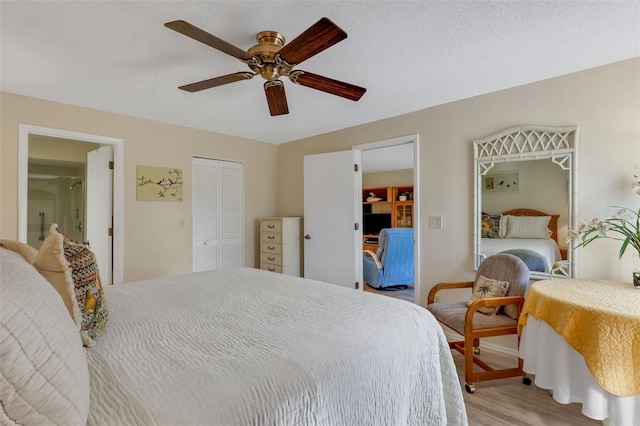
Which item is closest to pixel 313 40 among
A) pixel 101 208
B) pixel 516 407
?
pixel 516 407

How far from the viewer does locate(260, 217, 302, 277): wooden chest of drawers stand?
4020 millimetres

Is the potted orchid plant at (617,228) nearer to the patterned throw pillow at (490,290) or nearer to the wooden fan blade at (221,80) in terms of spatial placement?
the patterned throw pillow at (490,290)

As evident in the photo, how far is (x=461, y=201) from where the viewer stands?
2887 mm

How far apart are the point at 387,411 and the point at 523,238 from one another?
6.99 ft

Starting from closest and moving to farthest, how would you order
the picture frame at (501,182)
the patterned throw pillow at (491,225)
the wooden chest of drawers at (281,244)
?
the picture frame at (501,182), the patterned throw pillow at (491,225), the wooden chest of drawers at (281,244)

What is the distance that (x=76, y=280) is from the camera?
1.02m

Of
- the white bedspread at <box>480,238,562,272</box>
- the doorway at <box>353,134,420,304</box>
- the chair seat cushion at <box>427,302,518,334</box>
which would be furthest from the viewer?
the doorway at <box>353,134,420,304</box>

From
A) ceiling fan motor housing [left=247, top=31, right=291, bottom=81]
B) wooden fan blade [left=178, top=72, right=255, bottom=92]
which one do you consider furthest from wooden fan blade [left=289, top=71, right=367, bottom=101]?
wooden fan blade [left=178, top=72, right=255, bottom=92]

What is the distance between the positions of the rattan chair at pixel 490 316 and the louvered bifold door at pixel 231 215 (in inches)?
105

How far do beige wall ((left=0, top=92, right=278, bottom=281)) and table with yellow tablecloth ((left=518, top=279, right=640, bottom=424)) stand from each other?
339 cm

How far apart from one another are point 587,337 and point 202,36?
243 centimetres

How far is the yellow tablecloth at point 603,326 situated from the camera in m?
1.44

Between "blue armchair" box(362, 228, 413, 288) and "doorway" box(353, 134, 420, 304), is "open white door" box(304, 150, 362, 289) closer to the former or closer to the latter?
"doorway" box(353, 134, 420, 304)

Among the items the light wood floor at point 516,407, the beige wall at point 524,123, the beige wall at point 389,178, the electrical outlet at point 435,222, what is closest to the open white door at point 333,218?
the beige wall at point 524,123
